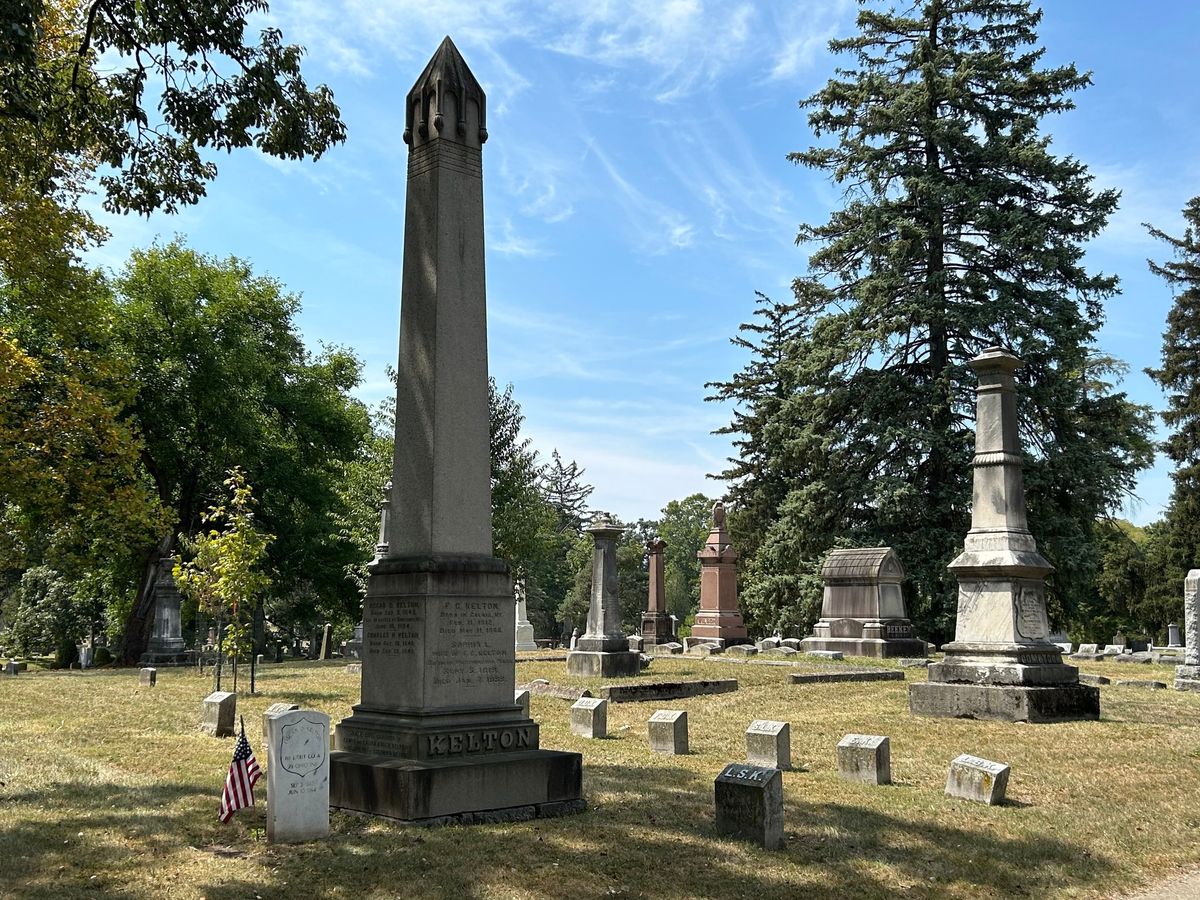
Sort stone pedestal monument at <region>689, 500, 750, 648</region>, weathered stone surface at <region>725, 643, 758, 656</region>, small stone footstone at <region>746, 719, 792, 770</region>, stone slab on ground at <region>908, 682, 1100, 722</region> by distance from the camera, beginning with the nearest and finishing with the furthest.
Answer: small stone footstone at <region>746, 719, 792, 770</region>
stone slab on ground at <region>908, 682, 1100, 722</region>
weathered stone surface at <region>725, 643, 758, 656</region>
stone pedestal monument at <region>689, 500, 750, 648</region>

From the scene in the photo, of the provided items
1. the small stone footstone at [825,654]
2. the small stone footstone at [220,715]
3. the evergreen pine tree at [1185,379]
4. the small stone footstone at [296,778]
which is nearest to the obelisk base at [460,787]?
the small stone footstone at [296,778]

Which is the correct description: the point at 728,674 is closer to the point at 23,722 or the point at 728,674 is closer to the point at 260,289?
the point at 23,722

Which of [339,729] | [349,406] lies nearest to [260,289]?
[349,406]

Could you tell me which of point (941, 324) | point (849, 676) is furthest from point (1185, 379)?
point (849, 676)

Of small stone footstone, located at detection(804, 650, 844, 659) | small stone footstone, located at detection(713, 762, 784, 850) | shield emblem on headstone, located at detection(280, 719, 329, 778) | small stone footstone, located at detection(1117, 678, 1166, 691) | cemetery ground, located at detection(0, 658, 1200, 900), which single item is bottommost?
small stone footstone, located at detection(804, 650, 844, 659)

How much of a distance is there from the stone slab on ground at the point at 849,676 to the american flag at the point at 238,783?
1239 cm

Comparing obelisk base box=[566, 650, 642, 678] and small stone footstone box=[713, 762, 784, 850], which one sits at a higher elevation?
small stone footstone box=[713, 762, 784, 850]

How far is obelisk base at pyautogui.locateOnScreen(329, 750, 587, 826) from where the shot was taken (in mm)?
6848

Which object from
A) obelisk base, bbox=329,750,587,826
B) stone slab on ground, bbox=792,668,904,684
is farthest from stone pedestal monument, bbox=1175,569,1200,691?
obelisk base, bbox=329,750,587,826

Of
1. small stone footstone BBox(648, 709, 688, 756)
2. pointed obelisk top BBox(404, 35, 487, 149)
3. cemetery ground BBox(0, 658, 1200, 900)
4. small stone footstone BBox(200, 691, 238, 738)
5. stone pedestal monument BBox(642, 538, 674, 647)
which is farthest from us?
stone pedestal monument BBox(642, 538, 674, 647)

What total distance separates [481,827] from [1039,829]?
4.03 m

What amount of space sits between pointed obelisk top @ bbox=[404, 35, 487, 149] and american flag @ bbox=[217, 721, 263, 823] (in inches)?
193

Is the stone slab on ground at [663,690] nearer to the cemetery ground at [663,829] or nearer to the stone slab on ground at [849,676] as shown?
the stone slab on ground at [849,676]

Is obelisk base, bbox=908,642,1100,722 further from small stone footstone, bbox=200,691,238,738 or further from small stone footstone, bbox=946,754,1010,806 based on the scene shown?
small stone footstone, bbox=200,691,238,738
